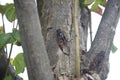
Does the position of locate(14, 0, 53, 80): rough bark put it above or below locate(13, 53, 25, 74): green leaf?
above

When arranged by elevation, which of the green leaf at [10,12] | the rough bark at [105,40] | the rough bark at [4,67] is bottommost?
the rough bark at [4,67]

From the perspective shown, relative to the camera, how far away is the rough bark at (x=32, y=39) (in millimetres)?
698

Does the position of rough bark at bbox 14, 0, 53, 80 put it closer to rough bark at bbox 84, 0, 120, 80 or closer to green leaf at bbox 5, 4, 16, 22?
rough bark at bbox 84, 0, 120, 80

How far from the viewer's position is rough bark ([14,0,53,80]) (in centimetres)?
70

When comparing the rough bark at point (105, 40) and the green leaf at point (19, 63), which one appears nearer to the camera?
the rough bark at point (105, 40)

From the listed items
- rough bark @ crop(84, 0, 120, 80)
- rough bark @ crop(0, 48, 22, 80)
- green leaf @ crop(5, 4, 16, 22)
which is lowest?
rough bark @ crop(0, 48, 22, 80)

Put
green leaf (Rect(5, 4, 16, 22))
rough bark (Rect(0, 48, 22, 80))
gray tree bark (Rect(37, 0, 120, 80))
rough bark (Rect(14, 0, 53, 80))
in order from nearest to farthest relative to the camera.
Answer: rough bark (Rect(14, 0, 53, 80))
gray tree bark (Rect(37, 0, 120, 80))
green leaf (Rect(5, 4, 16, 22))
rough bark (Rect(0, 48, 22, 80))

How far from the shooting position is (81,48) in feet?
3.10

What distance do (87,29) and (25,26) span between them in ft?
1.27

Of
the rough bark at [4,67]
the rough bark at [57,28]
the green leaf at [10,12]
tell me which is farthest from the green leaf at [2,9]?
the rough bark at [57,28]

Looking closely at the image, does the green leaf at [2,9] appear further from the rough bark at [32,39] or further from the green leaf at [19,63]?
the rough bark at [32,39]

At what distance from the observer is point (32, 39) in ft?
2.31

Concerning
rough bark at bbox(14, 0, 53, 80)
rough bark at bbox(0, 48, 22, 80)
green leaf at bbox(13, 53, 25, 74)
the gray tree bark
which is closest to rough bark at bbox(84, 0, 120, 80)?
the gray tree bark

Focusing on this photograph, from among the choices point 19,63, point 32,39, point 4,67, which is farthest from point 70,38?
point 4,67
